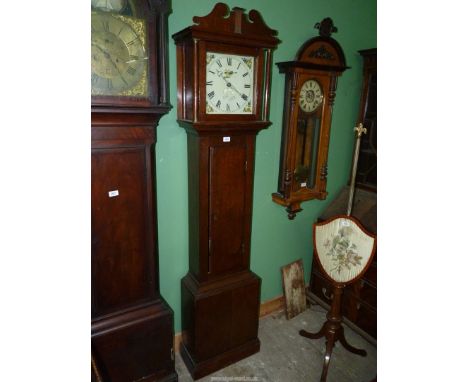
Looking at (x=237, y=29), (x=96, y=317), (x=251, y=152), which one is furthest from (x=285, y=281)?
(x=237, y=29)

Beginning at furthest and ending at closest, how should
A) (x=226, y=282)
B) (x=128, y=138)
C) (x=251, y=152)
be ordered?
(x=226, y=282)
(x=251, y=152)
(x=128, y=138)

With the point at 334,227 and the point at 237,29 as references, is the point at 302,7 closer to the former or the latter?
the point at 237,29

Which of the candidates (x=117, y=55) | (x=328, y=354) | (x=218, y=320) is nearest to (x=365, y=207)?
(x=328, y=354)

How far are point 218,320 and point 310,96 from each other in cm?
162

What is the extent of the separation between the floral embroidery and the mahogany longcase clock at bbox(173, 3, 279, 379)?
528 mm

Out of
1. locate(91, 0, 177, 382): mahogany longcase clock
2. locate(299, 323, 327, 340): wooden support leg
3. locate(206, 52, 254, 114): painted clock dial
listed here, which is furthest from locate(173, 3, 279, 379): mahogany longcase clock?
locate(299, 323, 327, 340): wooden support leg

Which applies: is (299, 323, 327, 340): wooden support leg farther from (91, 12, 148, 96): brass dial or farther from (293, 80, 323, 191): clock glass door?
(91, 12, 148, 96): brass dial

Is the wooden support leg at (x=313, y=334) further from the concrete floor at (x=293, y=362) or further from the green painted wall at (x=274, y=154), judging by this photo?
the green painted wall at (x=274, y=154)

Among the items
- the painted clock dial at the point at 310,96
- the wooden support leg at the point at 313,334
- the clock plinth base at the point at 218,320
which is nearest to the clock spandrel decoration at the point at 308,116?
the painted clock dial at the point at 310,96

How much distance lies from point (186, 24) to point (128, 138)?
0.75m

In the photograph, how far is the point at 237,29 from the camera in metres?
1.65

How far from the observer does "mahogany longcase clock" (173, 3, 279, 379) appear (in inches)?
64.0

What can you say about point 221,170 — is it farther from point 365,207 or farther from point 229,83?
point 365,207

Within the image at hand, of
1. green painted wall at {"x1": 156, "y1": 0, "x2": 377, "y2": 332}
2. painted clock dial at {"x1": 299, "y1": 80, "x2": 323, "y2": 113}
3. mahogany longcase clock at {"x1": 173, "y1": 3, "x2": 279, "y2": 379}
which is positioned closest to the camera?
mahogany longcase clock at {"x1": 173, "y1": 3, "x2": 279, "y2": 379}
